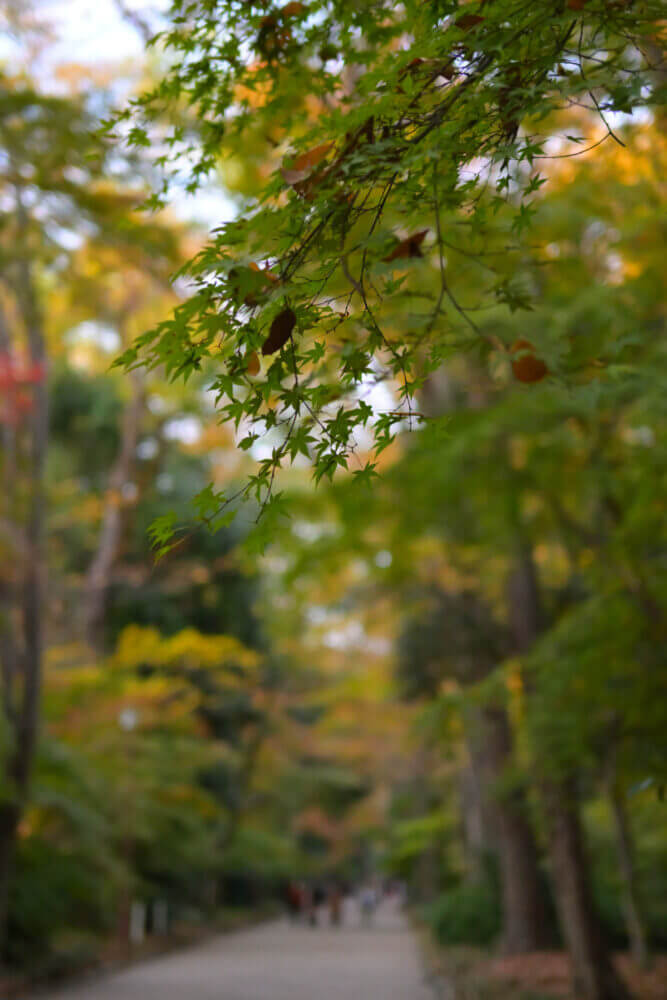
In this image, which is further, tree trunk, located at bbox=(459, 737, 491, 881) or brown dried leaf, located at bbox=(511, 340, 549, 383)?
A: tree trunk, located at bbox=(459, 737, 491, 881)

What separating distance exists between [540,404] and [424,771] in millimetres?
25504

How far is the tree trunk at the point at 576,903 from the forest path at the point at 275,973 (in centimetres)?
360

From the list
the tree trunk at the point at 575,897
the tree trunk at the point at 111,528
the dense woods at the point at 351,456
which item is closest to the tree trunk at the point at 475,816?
the dense woods at the point at 351,456

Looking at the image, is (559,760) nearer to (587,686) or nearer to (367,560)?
(587,686)

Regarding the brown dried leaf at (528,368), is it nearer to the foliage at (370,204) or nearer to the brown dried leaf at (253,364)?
the foliage at (370,204)

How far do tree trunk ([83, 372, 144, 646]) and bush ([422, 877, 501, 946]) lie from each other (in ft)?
28.7

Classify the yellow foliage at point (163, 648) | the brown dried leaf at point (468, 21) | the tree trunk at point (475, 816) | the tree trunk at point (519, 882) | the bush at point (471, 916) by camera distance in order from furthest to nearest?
the tree trunk at point (475, 816), the yellow foliage at point (163, 648), the bush at point (471, 916), the tree trunk at point (519, 882), the brown dried leaf at point (468, 21)

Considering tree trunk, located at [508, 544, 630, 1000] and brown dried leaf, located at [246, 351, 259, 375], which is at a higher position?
brown dried leaf, located at [246, 351, 259, 375]

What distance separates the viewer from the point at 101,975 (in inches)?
563

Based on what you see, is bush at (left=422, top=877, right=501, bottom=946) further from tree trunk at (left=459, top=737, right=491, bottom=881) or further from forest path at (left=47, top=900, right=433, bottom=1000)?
forest path at (left=47, top=900, right=433, bottom=1000)

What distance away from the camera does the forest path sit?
489 inches

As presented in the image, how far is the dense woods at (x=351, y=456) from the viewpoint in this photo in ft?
7.10

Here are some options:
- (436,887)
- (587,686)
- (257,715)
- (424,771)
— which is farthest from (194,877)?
(587,686)

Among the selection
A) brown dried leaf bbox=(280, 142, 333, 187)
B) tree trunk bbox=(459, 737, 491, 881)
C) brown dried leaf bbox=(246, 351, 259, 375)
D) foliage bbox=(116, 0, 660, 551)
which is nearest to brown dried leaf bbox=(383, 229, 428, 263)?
foliage bbox=(116, 0, 660, 551)
